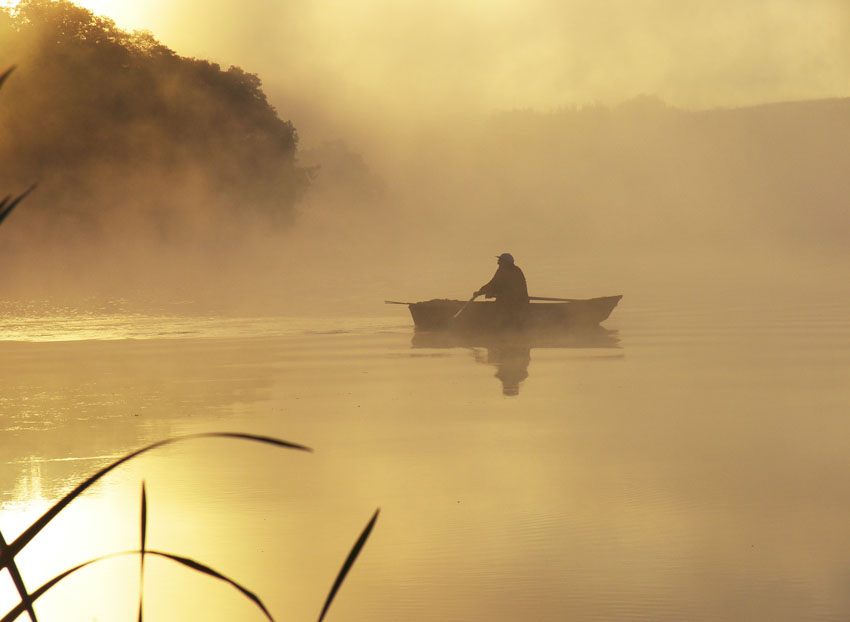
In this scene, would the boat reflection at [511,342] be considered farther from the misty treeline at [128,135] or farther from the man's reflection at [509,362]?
the misty treeline at [128,135]

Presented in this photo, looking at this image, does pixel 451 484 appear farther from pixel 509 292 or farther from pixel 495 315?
pixel 495 315

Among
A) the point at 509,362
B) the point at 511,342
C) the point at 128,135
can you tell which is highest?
the point at 128,135

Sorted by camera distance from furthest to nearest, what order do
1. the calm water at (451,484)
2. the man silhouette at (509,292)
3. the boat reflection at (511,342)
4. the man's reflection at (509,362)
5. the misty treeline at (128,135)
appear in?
1. the misty treeline at (128,135)
2. the man silhouette at (509,292)
3. the boat reflection at (511,342)
4. the man's reflection at (509,362)
5. the calm water at (451,484)

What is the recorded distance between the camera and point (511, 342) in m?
22.5

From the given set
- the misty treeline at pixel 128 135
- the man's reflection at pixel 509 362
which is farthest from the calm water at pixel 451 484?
the misty treeline at pixel 128 135

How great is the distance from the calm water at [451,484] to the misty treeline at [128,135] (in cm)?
3080

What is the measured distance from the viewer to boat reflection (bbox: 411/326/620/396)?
65.4ft

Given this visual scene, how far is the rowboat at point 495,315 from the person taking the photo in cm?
2330

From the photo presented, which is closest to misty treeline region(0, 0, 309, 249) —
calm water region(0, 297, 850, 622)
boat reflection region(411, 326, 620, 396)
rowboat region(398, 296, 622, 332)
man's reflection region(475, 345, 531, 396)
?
rowboat region(398, 296, 622, 332)

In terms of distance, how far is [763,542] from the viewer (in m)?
7.39

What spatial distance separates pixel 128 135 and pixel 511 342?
31227 mm

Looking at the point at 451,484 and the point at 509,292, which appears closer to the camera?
the point at 451,484

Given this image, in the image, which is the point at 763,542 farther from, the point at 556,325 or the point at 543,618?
the point at 556,325

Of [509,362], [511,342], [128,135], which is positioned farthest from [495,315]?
[128,135]
